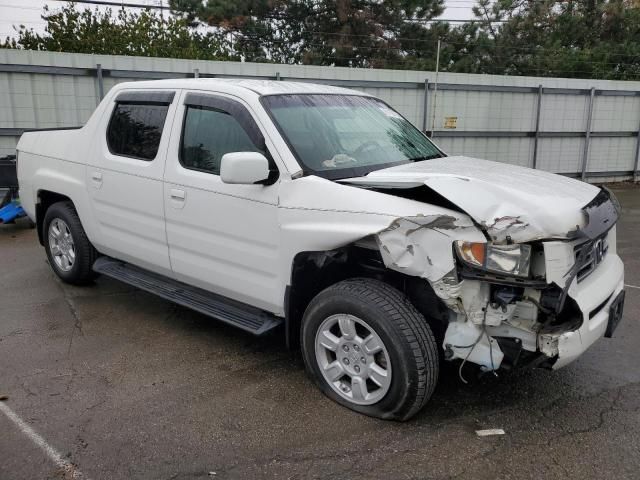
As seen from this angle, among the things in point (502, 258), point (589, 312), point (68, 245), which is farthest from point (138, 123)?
point (589, 312)

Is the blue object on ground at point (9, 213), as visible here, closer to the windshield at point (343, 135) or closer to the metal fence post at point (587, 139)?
the windshield at point (343, 135)

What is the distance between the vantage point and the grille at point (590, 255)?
10.4 ft

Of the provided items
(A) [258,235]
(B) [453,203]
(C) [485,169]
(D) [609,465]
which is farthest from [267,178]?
(D) [609,465]

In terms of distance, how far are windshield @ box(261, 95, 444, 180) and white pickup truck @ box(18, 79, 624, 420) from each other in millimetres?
14

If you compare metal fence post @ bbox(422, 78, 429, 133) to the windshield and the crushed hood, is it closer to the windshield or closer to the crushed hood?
the windshield

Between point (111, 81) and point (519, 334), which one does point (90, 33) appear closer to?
point (111, 81)

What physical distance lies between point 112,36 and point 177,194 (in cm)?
2129

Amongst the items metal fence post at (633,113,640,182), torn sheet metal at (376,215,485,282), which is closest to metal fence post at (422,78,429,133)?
metal fence post at (633,113,640,182)

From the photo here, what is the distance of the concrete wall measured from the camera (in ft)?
31.7

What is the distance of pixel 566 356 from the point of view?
306 centimetres

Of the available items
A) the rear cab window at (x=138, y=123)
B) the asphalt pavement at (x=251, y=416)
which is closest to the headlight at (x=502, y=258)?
the asphalt pavement at (x=251, y=416)

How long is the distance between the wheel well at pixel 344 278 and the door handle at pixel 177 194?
1073 millimetres

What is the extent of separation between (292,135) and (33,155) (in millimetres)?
3229

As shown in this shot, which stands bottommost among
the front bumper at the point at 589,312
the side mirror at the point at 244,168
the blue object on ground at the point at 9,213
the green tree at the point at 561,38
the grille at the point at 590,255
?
the blue object on ground at the point at 9,213
